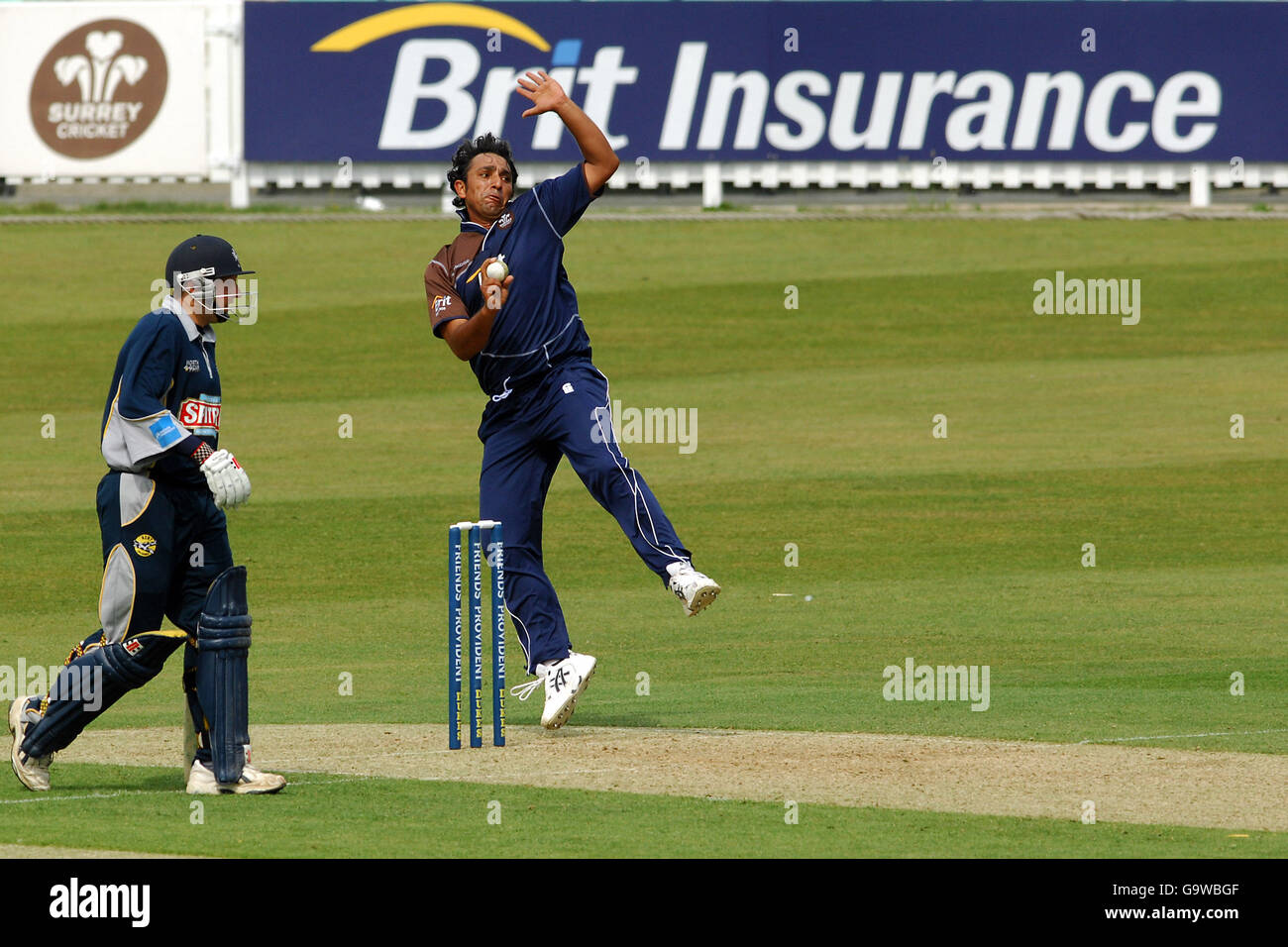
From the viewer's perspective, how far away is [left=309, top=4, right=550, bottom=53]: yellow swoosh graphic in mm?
32219

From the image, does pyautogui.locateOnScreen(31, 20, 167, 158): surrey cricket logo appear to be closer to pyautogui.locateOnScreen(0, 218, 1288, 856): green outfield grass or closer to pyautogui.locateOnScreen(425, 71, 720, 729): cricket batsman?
pyautogui.locateOnScreen(0, 218, 1288, 856): green outfield grass

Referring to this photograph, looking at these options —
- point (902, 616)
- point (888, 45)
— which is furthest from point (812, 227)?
point (902, 616)

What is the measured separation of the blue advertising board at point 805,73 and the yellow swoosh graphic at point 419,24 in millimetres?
31

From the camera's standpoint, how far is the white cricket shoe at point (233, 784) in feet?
26.6

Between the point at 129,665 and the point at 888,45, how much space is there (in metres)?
25.8

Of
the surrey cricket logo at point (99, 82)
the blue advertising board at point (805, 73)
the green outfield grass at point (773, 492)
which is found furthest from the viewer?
the surrey cricket logo at point (99, 82)

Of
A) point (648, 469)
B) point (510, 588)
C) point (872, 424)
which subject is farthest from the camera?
point (872, 424)

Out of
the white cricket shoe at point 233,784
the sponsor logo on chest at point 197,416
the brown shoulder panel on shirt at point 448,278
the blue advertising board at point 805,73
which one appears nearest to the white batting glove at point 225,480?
the sponsor logo on chest at point 197,416

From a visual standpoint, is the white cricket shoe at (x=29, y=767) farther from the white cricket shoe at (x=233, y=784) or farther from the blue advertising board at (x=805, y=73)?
the blue advertising board at (x=805, y=73)

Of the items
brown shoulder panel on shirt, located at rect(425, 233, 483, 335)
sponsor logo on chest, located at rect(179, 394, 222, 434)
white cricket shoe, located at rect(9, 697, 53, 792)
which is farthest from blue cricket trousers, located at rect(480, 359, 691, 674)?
white cricket shoe, located at rect(9, 697, 53, 792)

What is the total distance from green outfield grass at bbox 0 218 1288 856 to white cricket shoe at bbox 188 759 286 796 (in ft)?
0.64

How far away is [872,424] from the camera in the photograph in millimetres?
22203

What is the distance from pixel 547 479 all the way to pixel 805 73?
23391 mm
